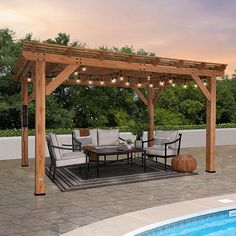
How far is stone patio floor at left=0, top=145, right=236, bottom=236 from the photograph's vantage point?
5742 millimetres

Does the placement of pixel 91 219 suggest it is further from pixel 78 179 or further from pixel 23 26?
pixel 23 26

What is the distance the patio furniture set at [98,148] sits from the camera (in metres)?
9.22

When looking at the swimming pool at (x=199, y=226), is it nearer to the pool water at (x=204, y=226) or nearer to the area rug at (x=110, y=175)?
the pool water at (x=204, y=226)

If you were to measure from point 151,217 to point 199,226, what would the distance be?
0.78m

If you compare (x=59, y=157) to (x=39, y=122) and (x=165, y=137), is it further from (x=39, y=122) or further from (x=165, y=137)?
(x=165, y=137)

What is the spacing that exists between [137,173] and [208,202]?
328cm

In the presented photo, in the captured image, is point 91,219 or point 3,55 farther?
point 3,55

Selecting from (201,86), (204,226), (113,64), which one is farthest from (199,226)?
(201,86)

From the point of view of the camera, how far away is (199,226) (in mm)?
5961

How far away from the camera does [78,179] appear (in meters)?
9.05

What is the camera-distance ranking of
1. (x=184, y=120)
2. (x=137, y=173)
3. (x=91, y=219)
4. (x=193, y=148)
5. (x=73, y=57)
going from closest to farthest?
1. (x=91, y=219)
2. (x=73, y=57)
3. (x=137, y=173)
4. (x=193, y=148)
5. (x=184, y=120)

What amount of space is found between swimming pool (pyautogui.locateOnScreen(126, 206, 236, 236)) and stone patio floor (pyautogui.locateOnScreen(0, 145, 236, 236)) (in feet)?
3.26

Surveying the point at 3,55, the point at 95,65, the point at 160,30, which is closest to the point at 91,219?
the point at 95,65

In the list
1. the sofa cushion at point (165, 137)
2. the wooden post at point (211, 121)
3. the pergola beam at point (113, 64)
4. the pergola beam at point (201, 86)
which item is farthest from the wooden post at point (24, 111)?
the wooden post at point (211, 121)
